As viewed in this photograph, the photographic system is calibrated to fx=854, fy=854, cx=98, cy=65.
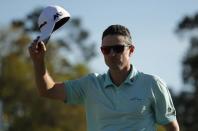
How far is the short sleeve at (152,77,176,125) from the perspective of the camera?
649 cm

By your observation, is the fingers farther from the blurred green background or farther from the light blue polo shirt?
the blurred green background

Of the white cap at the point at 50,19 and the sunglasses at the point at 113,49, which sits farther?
the white cap at the point at 50,19

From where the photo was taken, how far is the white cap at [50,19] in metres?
6.58

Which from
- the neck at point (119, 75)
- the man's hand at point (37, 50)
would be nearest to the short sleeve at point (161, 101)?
the neck at point (119, 75)

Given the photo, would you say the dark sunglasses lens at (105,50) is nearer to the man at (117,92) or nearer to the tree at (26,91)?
the man at (117,92)

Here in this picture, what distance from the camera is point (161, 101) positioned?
650cm

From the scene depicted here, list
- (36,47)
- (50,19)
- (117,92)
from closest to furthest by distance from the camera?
1. (36,47)
2. (117,92)
3. (50,19)

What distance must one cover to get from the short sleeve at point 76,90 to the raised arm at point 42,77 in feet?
0.13

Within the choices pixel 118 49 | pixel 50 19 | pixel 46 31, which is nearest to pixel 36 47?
pixel 46 31

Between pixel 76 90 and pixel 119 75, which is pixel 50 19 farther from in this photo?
pixel 119 75

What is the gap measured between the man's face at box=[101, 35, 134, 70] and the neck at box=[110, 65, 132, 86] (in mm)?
45

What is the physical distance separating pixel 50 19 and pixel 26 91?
127 ft

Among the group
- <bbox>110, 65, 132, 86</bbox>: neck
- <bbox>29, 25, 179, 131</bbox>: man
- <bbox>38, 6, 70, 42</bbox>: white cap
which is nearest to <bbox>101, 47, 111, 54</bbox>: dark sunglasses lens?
<bbox>29, 25, 179, 131</bbox>: man

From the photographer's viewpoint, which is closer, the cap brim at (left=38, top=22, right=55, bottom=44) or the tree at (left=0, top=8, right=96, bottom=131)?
the cap brim at (left=38, top=22, right=55, bottom=44)
